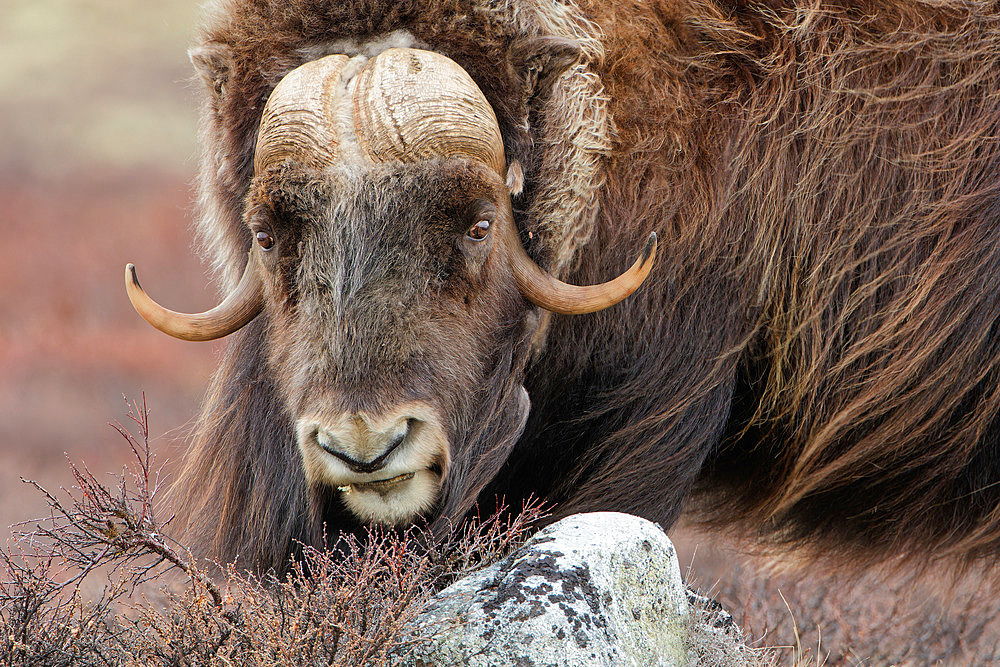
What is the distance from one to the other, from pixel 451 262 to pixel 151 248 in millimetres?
9473

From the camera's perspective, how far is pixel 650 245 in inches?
82.6

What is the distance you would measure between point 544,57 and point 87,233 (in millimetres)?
9917

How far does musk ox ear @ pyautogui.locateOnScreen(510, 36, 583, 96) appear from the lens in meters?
2.25

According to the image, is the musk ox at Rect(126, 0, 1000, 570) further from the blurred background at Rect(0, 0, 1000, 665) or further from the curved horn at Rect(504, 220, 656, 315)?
the blurred background at Rect(0, 0, 1000, 665)

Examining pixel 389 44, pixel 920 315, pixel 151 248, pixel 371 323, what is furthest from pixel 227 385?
pixel 151 248

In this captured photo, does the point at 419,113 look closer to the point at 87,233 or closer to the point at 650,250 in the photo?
the point at 650,250

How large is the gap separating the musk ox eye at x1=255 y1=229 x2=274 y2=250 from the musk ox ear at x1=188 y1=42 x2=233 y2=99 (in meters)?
0.43

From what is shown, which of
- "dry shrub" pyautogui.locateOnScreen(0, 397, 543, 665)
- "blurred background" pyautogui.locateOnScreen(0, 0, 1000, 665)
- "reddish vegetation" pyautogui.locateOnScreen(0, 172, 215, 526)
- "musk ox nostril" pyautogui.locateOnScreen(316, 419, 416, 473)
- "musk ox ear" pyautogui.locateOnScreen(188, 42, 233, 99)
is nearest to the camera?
"dry shrub" pyautogui.locateOnScreen(0, 397, 543, 665)

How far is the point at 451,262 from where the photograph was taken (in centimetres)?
212

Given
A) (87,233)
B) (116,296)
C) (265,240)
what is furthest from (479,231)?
(87,233)

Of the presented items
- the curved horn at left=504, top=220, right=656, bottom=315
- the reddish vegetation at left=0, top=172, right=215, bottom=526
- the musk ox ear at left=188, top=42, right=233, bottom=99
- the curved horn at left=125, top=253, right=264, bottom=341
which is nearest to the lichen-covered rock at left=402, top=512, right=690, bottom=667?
the curved horn at left=504, top=220, right=656, bottom=315

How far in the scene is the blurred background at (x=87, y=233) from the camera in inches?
347

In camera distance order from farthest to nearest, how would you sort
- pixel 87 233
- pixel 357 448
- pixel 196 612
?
pixel 87 233 → pixel 357 448 → pixel 196 612

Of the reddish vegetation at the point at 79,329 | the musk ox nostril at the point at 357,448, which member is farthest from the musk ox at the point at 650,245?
the reddish vegetation at the point at 79,329
